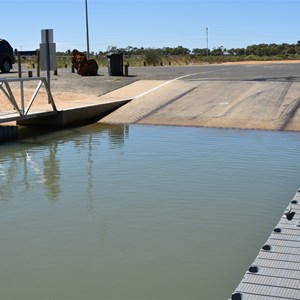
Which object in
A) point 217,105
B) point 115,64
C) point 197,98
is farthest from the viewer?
point 115,64

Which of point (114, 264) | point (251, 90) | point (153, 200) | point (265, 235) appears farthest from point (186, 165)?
point (251, 90)

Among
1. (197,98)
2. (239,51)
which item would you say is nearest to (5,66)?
(197,98)

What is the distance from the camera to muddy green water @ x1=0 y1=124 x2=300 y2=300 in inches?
258

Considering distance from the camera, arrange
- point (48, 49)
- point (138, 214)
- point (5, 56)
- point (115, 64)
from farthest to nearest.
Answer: point (5, 56) → point (115, 64) → point (48, 49) → point (138, 214)

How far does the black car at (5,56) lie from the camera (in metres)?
32.6

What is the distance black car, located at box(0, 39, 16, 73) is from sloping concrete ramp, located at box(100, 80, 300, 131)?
404 inches

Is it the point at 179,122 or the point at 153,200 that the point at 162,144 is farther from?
the point at 153,200

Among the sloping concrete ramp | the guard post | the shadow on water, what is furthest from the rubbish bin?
the shadow on water

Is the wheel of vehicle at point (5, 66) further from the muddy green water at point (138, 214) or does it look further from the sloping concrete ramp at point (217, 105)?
the muddy green water at point (138, 214)

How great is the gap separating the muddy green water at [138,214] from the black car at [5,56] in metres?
18.1

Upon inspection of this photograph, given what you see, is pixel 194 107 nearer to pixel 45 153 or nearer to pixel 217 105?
pixel 217 105

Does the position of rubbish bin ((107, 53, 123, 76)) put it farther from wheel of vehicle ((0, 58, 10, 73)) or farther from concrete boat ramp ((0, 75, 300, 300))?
wheel of vehicle ((0, 58, 10, 73))

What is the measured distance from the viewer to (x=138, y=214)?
898cm

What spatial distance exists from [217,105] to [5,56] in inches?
643
